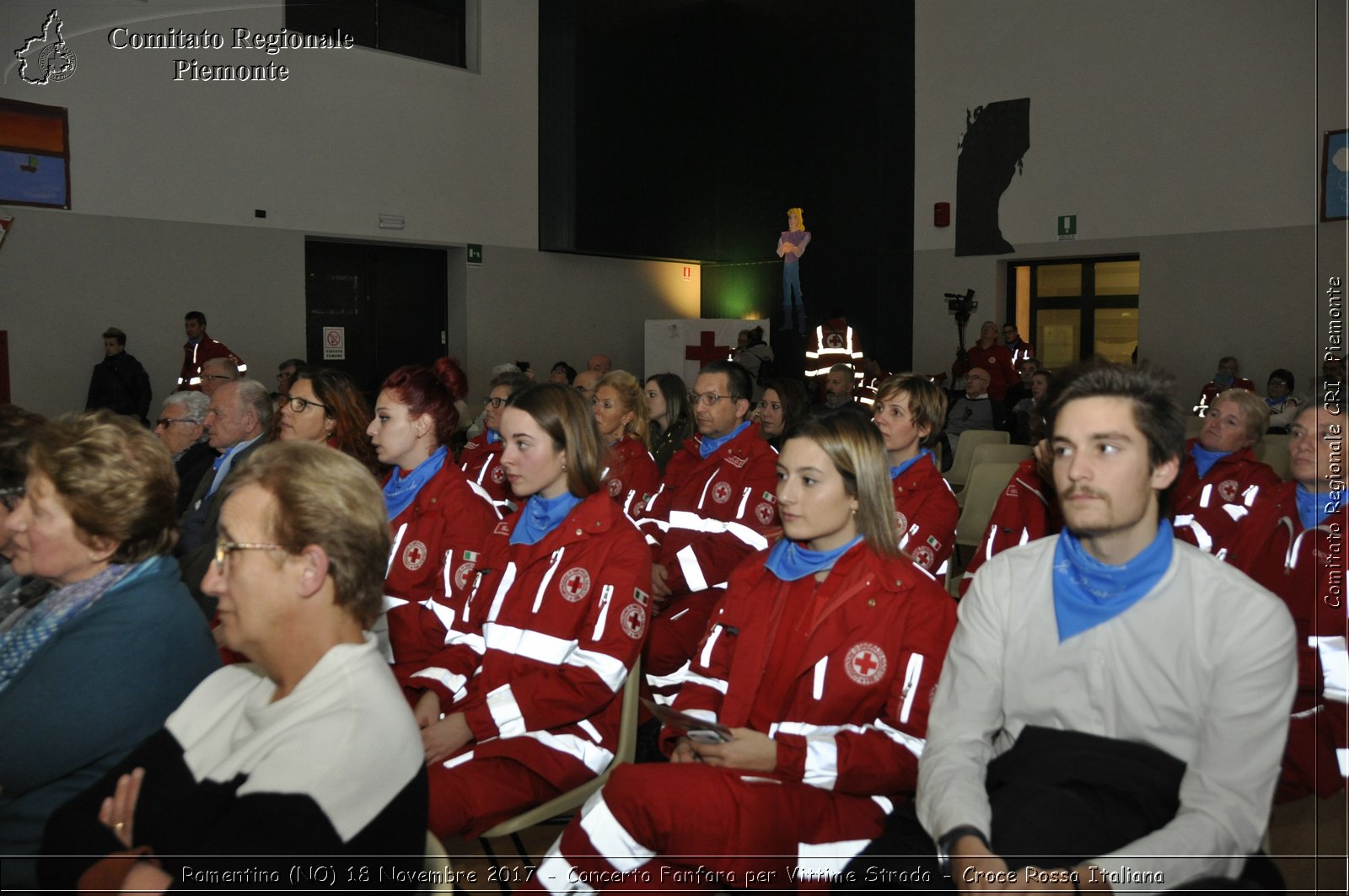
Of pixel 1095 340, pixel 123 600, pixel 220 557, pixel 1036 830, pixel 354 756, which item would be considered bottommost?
pixel 1036 830

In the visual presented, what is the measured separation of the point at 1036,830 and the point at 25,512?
1.89 m

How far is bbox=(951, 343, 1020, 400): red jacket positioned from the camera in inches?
416

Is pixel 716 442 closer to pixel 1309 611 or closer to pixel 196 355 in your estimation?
pixel 1309 611

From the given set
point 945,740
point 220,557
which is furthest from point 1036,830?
point 220,557

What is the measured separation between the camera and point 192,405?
14.3ft

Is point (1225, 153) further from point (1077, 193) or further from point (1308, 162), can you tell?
point (1077, 193)

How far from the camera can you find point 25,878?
1.68 metres

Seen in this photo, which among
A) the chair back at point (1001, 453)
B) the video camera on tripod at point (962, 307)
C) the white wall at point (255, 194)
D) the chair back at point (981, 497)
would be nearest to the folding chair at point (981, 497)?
the chair back at point (981, 497)

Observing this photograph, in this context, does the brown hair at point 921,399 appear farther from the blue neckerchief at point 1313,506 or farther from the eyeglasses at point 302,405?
the eyeglasses at point 302,405

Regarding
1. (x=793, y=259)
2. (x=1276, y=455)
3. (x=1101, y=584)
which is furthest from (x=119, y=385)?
(x=1101, y=584)

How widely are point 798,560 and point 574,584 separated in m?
0.59

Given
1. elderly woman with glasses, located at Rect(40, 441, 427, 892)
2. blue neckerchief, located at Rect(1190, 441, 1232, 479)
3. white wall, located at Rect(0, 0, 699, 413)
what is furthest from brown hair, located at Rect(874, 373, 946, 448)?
white wall, located at Rect(0, 0, 699, 413)

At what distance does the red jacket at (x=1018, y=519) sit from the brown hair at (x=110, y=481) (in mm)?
2596

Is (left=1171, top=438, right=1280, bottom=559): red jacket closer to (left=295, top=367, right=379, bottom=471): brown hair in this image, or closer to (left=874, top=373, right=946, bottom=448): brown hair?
(left=874, top=373, right=946, bottom=448): brown hair
